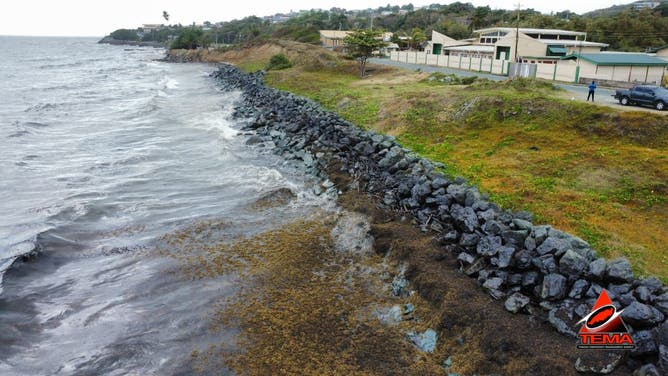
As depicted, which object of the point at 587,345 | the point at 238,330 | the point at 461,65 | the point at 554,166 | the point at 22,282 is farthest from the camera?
the point at 461,65

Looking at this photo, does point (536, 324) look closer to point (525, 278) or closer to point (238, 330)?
point (525, 278)

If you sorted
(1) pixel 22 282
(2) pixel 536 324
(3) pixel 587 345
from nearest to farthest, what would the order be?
(3) pixel 587 345
(2) pixel 536 324
(1) pixel 22 282

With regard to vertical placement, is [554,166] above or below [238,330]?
above

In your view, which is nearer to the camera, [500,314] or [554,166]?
[500,314]

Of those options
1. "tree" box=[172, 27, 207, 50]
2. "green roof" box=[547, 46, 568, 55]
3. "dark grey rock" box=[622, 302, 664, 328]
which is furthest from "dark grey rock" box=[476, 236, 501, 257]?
"tree" box=[172, 27, 207, 50]

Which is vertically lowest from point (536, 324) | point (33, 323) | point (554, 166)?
point (33, 323)

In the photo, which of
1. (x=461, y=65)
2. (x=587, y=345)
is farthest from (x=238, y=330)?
(x=461, y=65)

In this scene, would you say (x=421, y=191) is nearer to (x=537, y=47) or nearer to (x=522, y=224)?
(x=522, y=224)

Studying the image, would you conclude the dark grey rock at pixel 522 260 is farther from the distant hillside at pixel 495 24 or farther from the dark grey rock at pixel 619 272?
the distant hillside at pixel 495 24

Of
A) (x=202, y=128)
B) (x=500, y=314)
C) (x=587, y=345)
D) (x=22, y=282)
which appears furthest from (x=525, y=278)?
(x=202, y=128)
